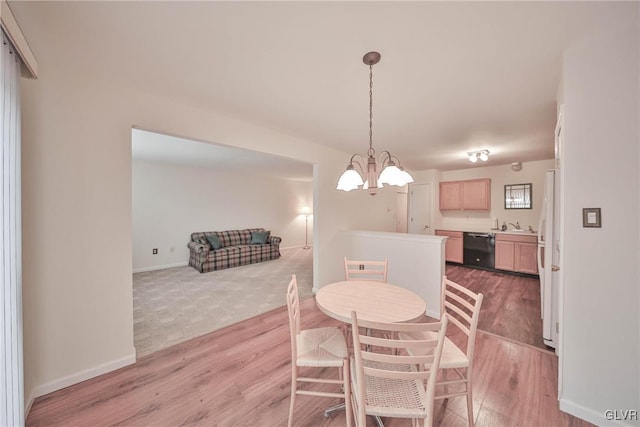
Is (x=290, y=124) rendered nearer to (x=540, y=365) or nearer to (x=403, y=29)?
(x=403, y=29)

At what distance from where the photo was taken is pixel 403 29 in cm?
137

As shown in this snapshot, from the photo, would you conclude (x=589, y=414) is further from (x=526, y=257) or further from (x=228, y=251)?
(x=228, y=251)

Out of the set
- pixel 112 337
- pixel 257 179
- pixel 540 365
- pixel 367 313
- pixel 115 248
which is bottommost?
pixel 540 365

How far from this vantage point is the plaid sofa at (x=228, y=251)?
5.01 meters

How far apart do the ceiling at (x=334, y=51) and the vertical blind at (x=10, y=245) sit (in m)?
0.45

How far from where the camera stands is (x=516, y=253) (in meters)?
4.57

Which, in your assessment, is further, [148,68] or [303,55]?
[148,68]

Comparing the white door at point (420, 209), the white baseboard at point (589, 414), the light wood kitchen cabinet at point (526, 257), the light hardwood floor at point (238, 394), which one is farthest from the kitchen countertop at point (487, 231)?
the white baseboard at point (589, 414)

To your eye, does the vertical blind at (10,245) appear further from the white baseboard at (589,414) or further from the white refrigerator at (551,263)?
the white refrigerator at (551,263)

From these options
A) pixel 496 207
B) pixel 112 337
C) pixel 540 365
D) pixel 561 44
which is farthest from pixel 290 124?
pixel 496 207

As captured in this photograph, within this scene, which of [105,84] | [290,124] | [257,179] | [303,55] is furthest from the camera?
[257,179]

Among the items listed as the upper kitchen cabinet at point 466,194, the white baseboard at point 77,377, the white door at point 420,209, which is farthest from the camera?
the white door at point 420,209

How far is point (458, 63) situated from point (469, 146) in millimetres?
2452

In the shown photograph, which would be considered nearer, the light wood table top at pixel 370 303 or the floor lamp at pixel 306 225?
the light wood table top at pixel 370 303
